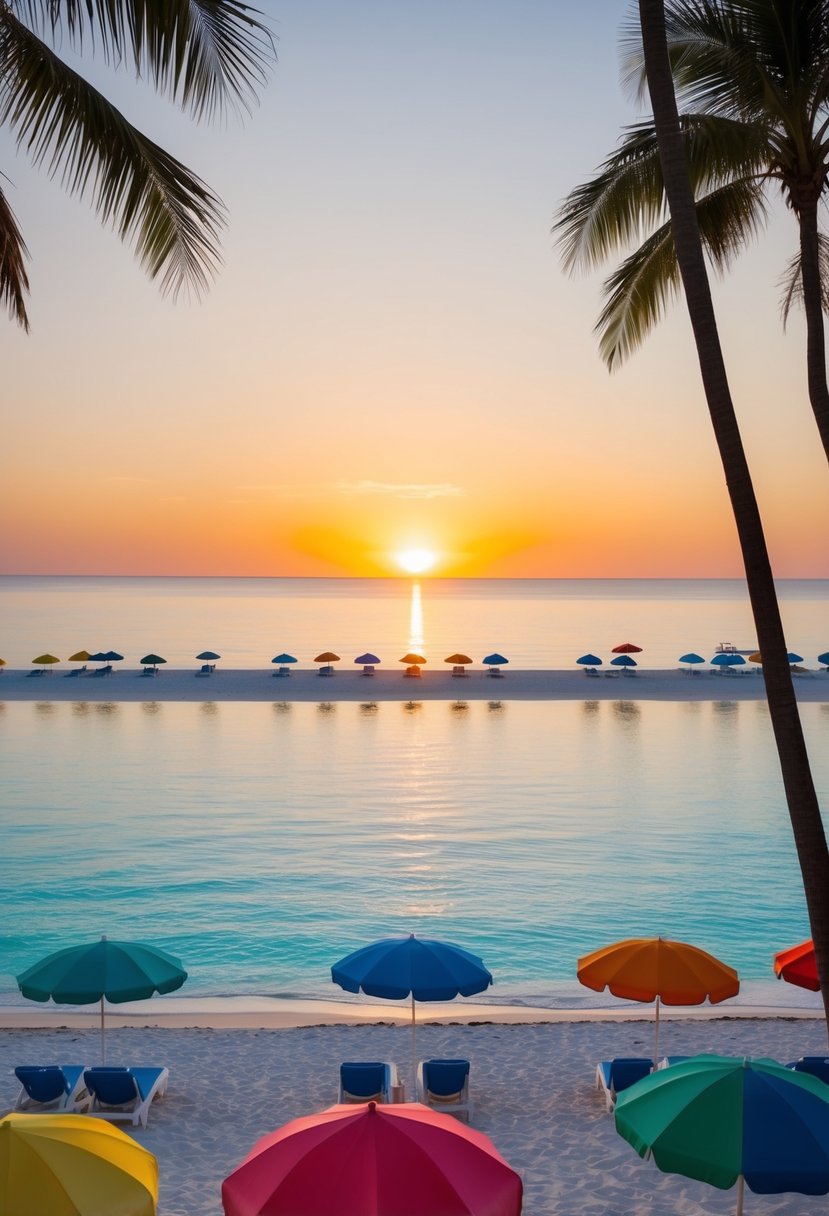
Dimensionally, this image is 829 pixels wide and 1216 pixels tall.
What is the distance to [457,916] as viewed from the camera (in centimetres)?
1791

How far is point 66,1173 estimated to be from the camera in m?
5.11

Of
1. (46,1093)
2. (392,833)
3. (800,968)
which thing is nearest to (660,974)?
(800,968)

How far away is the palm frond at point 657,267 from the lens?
1013 cm

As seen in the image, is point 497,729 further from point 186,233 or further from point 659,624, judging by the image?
point 659,624

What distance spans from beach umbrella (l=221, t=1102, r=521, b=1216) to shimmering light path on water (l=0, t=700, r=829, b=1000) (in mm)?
9857

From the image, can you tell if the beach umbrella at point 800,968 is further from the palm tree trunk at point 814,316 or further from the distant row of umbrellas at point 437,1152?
the palm tree trunk at point 814,316

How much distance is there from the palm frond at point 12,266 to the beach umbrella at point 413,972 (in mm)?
6185

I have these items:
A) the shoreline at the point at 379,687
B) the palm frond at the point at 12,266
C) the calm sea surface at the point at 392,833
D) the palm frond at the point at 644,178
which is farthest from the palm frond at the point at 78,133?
the shoreline at the point at 379,687

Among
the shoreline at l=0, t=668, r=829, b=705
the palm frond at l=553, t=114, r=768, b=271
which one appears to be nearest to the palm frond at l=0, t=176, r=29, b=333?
the palm frond at l=553, t=114, r=768, b=271

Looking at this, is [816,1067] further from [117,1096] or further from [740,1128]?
[117,1096]

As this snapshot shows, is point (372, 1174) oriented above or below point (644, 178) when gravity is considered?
below

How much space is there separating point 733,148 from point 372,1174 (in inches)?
309

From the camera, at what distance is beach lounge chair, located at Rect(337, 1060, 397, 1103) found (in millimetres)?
9469

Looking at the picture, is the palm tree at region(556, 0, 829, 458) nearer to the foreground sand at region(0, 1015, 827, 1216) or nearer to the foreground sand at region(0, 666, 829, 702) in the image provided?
the foreground sand at region(0, 1015, 827, 1216)
